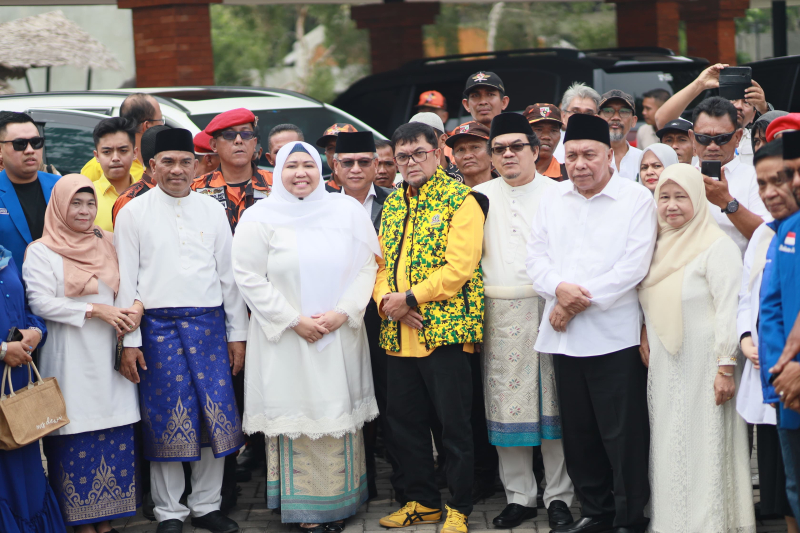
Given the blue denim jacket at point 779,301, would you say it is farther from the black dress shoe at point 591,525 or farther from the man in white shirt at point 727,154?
the black dress shoe at point 591,525

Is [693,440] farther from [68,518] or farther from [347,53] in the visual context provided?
[347,53]

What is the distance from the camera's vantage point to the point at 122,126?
542 centimetres

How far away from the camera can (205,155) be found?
5.95 m

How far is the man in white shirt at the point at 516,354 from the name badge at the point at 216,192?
165 centimetres

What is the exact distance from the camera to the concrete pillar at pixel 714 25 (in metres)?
14.1

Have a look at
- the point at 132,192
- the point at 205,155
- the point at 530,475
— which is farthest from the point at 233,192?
the point at 530,475

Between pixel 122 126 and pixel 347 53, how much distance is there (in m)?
21.2

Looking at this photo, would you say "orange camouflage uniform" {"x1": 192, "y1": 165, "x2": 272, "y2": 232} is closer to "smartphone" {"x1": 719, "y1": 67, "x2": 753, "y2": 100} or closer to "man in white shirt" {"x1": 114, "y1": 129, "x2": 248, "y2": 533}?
"man in white shirt" {"x1": 114, "y1": 129, "x2": 248, "y2": 533}

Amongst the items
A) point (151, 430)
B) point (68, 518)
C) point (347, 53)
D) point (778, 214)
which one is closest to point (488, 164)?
point (778, 214)

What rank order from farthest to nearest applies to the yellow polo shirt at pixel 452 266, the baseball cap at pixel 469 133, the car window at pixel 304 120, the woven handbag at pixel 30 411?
the car window at pixel 304 120
the baseball cap at pixel 469 133
the yellow polo shirt at pixel 452 266
the woven handbag at pixel 30 411

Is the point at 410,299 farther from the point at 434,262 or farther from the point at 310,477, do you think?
the point at 310,477

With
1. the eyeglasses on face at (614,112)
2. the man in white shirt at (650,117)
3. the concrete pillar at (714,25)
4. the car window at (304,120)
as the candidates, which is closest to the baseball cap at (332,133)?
the car window at (304,120)

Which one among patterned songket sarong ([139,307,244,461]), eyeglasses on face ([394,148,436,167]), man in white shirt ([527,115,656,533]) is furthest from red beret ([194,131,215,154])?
man in white shirt ([527,115,656,533])

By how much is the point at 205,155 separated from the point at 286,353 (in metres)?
1.93
